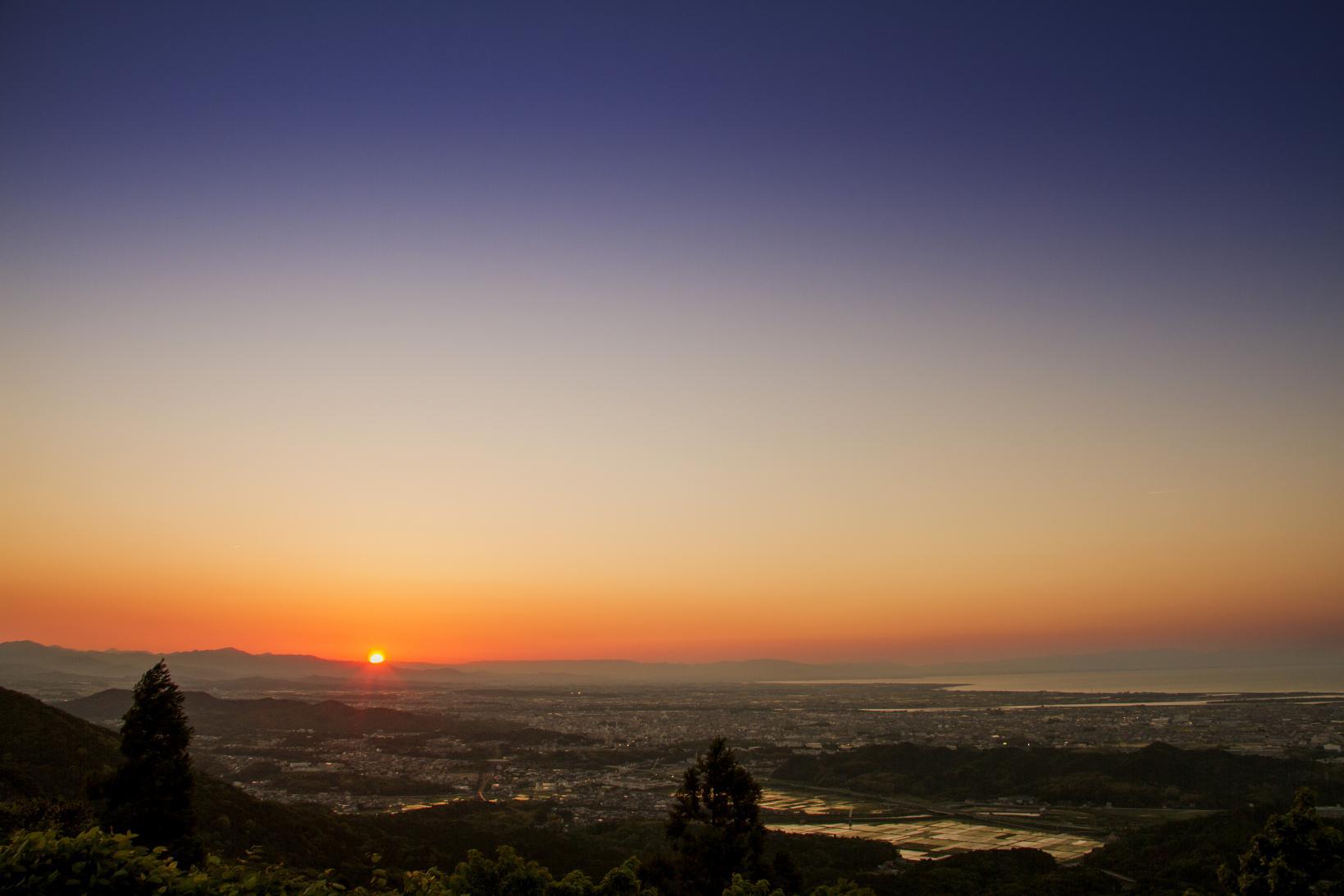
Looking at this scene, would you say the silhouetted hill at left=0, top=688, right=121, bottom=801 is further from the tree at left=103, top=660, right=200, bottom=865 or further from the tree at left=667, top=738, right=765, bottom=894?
the tree at left=667, top=738, right=765, bottom=894

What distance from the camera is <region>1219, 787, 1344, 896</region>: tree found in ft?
54.2

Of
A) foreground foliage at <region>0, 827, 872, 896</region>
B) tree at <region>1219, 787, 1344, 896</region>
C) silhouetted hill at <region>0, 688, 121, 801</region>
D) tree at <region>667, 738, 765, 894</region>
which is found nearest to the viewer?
foreground foliage at <region>0, 827, 872, 896</region>

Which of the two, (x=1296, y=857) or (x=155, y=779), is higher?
(x=1296, y=857)

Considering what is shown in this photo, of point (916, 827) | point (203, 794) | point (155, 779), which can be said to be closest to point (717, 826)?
point (155, 779)

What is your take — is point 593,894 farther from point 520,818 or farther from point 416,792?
point 416,792

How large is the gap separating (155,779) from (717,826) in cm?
1851

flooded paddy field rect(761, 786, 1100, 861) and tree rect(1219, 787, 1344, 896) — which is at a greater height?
tree rect(1219, 787, 1344, 896)

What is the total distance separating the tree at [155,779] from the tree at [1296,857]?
28786mm

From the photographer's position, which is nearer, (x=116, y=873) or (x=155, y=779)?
(x=116, y=873)

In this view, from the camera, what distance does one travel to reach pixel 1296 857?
55.1 feet

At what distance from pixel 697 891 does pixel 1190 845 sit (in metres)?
33.1

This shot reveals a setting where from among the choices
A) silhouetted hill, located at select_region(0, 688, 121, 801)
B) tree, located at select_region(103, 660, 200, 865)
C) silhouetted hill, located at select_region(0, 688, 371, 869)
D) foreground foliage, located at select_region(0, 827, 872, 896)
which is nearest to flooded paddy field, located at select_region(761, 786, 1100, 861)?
silhouetted hill, located at select_region(0, 688, 371, 869)

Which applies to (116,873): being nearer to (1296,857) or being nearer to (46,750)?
(1296,857)

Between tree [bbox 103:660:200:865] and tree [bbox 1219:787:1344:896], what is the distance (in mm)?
28786
